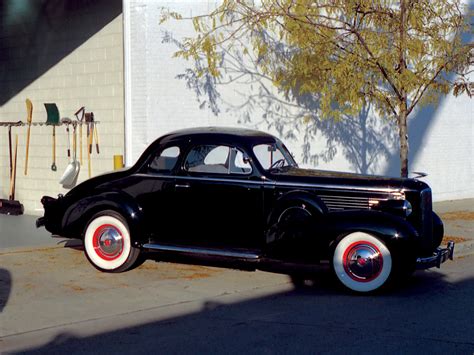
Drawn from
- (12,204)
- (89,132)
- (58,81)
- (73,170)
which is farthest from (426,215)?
(12,204)

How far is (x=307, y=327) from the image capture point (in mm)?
7469

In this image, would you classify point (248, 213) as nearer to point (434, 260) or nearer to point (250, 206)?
point (250, 206)

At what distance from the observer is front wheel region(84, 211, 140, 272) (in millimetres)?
10111

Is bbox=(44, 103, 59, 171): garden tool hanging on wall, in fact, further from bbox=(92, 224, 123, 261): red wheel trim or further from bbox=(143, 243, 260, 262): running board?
bbox=(143, 243, 260, 262): running board

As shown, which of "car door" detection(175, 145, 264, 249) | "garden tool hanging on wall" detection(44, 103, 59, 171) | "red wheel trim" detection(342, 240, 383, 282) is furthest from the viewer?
"garden tool hanging on wall" detection(44, 103, 59, 171)

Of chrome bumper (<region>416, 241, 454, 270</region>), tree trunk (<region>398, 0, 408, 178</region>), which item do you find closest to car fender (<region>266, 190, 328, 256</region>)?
chrome bumper (<region>416, 241, 454, 270</region>)

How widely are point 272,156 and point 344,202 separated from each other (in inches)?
51.6

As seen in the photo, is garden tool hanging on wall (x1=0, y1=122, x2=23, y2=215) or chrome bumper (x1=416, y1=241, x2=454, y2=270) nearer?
chrome bumper (x1=416, y1=241, x2=454, y2=270)

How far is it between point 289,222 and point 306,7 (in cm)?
438

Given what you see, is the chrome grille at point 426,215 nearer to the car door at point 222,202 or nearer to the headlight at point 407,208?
the headlight at point 407,208

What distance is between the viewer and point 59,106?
50.3 feet

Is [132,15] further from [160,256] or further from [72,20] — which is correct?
[160,256]

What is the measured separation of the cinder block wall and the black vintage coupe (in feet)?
13.3

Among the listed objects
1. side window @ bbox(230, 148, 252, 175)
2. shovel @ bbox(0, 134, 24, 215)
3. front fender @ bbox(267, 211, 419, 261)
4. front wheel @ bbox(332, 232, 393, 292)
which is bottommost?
front wheel @ bbox(332, 232, 393, 292)
